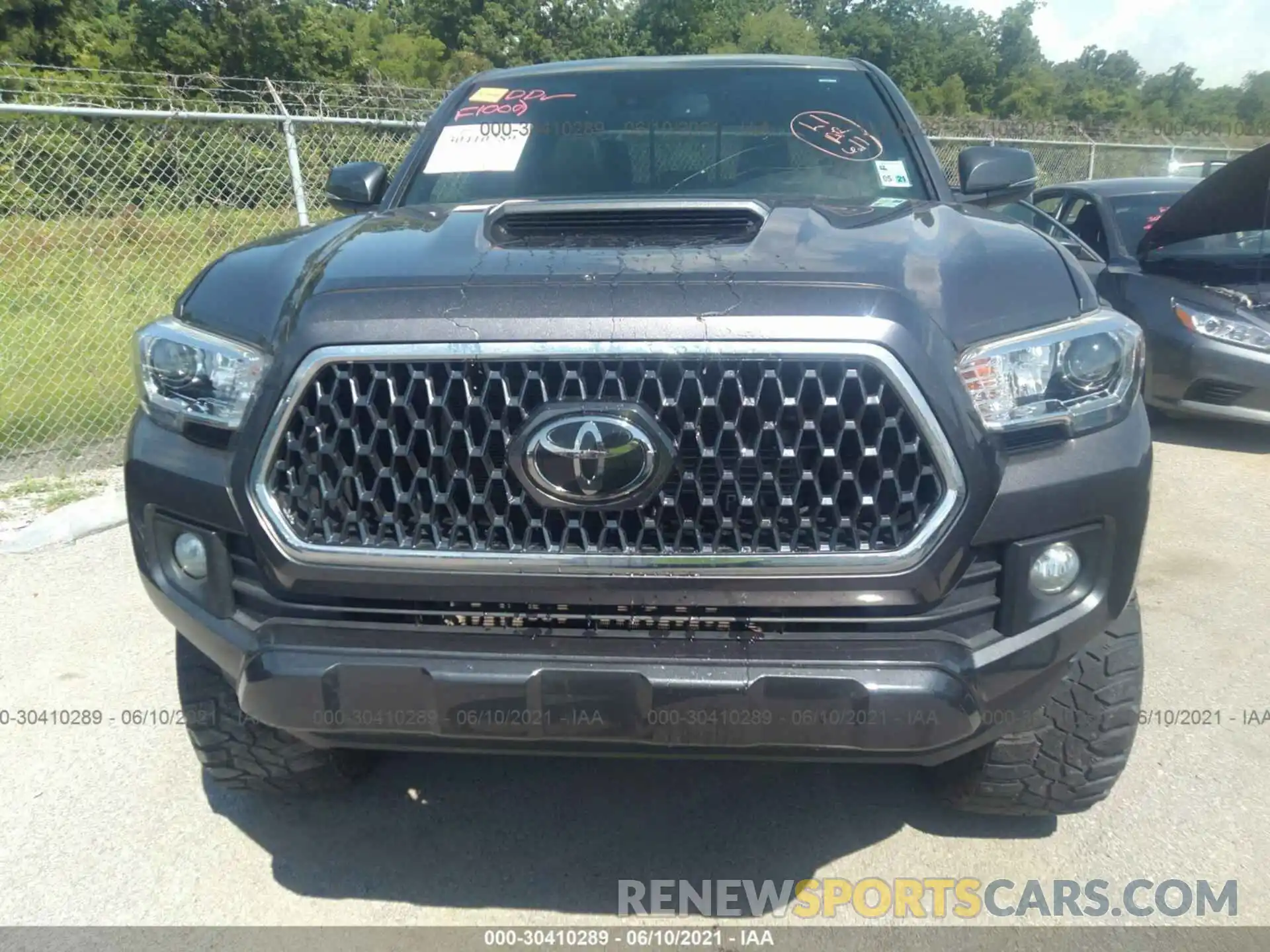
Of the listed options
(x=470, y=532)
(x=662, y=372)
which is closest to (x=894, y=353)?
(x=662, y=372)

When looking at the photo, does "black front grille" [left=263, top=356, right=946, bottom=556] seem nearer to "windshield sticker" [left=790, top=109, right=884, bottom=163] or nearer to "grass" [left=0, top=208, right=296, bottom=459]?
"windshield sticker" [left=790, top=109, right=884, bottom=163]

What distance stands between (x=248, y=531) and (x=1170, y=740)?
8.70ft

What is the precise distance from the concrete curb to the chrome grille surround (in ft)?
10.8

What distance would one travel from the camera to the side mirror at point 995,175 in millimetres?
3221

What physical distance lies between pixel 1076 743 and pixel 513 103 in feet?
8.69

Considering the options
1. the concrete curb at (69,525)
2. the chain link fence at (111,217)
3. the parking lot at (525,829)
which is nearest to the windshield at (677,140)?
the parking lot at (525,829)

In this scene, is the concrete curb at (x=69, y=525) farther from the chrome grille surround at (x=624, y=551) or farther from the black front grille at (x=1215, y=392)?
the black front grille at (x=1215, y=392)

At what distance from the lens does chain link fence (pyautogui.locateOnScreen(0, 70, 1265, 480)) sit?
636 cm

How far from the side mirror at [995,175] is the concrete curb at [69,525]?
388cm

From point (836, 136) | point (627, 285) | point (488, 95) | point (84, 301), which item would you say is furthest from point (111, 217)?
point (627, 285)

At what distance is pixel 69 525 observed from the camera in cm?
475

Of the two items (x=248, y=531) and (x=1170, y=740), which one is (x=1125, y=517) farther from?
(x=248, y=531)

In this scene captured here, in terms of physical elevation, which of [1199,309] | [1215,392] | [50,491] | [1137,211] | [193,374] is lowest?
[50,491]
